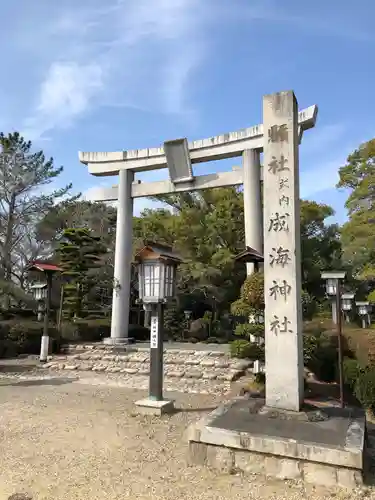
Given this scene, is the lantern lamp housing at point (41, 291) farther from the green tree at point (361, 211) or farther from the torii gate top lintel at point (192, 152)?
the green tree at point (361, 211)

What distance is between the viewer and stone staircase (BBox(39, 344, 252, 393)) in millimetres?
9281

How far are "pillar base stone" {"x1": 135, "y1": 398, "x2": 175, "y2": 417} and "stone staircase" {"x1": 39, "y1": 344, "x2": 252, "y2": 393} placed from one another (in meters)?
2.13

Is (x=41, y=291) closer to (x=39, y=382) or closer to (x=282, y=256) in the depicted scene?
(x=39, y=382)

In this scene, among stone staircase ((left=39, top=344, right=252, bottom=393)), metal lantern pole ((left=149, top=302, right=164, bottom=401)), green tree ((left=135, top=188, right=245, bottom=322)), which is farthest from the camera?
green tree ((left=135, top=188, right=245, bottom=322))

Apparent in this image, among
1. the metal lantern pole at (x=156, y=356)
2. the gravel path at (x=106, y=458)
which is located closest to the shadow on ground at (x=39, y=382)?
the gravel path at (x=106, y=458)

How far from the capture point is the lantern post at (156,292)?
666cm

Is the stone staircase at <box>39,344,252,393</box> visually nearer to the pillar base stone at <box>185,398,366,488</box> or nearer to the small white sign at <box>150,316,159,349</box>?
the small white sign at <box>150,316,159,349</box>

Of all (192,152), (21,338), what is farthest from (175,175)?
(21,338)

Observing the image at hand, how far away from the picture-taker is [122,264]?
14516mm

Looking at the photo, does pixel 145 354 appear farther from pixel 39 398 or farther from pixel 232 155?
pixel 232 155

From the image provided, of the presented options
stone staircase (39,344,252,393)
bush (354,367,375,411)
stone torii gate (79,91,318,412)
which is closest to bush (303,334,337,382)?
stone staircase (39,344,252,393)

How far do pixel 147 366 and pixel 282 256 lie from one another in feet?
23.6

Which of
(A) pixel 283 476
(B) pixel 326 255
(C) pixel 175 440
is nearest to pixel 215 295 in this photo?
(B) pixel 326 255

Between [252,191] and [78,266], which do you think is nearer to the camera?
[252,191]
